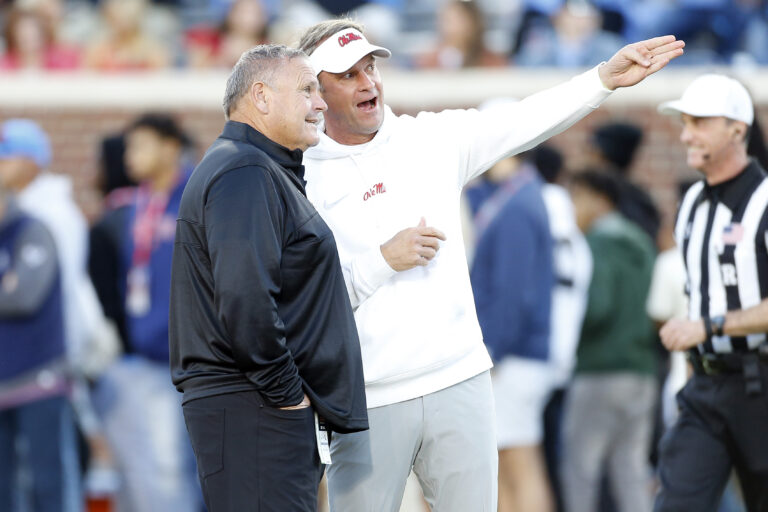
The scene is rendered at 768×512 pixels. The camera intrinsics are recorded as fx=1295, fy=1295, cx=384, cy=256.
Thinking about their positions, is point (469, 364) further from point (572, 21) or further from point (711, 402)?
point (572, 21)

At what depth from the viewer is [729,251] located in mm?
5328

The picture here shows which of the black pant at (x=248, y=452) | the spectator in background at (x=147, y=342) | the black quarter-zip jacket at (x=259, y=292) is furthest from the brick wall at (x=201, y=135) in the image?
the black pant at (x=248, y=452)

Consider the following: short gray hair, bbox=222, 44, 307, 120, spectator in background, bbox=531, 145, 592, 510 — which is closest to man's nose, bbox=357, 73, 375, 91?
short gray hair, bbox=222, 44, 307, 120

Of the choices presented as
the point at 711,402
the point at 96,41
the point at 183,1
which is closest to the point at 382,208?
the point at 711,402

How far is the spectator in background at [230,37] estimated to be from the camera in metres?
11.4

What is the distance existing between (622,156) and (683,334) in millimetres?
3904

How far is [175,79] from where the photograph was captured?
36.9ft

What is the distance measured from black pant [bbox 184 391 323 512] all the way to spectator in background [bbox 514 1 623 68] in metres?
7.57

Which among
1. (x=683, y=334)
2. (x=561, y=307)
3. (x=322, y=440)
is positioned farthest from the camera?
(x=561, y=307)

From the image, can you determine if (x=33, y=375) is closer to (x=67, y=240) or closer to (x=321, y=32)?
(x=67, y=240)

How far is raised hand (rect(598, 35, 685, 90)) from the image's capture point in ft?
14.6

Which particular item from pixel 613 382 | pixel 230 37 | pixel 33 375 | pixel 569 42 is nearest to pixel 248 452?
pixel 33 375

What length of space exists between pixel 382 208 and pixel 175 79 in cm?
713

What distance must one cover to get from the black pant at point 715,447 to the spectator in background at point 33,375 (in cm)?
373
